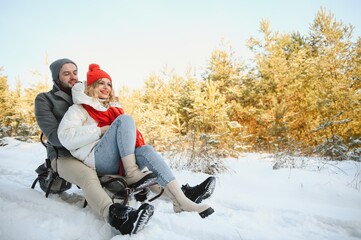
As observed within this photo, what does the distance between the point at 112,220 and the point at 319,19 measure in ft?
39.0

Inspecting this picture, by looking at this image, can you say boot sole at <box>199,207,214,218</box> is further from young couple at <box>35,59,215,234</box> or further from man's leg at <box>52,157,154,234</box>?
man's leg at <box>52,157,154,234</box>

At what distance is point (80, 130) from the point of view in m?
1.94

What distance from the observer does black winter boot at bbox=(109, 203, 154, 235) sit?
1528 millimetres

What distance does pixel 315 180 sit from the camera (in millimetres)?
2783

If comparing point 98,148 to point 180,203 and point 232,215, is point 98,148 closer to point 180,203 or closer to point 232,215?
point 180,203

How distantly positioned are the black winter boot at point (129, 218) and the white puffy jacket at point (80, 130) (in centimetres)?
58

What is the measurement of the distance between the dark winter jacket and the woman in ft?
0.64

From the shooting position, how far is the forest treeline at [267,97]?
25.4 ft

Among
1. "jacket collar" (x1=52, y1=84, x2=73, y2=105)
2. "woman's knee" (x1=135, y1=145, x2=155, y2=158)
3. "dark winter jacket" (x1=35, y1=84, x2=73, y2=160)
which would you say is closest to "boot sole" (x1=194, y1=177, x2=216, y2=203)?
"woman's knee" (x1=135, y1=145, x2=155, y2=158)

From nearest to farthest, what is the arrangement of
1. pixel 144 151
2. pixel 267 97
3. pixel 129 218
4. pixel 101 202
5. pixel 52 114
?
1. pixel 129 218
2. pixel 101 202
3. pixel 144 151
4. pixel 52 114
5. pixel 267 97

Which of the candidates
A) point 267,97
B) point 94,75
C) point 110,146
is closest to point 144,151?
point 110,146

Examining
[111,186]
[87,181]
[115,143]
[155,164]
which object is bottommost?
[111,186]

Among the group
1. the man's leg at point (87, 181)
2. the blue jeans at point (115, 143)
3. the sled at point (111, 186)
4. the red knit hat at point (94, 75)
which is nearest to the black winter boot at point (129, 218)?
the man's leg at point (87, 181)

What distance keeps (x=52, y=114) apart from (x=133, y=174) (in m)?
0.96
